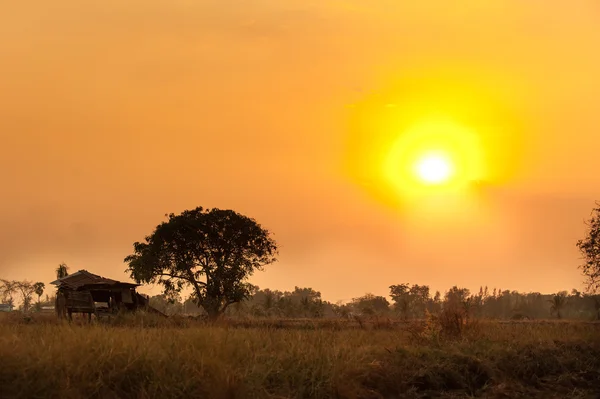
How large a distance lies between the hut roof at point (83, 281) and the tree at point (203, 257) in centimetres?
719

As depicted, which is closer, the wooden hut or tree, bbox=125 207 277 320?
the wooden hut

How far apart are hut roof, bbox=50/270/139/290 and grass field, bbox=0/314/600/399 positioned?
23.4 meters

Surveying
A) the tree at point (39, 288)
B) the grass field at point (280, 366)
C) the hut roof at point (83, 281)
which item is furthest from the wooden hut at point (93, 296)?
the tree at point (39, 288)

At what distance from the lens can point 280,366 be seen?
41.1ft

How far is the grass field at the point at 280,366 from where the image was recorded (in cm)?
1088

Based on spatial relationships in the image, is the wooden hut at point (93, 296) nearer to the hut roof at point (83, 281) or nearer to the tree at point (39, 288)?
the hut roof at point (83, 281)

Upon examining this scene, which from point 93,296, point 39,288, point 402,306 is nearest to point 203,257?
point 93,296

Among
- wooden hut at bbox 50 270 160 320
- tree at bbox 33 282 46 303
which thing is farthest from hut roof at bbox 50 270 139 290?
tree at bbox 33 282 46 303

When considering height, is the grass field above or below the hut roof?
below

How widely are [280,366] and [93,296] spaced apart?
101 feet

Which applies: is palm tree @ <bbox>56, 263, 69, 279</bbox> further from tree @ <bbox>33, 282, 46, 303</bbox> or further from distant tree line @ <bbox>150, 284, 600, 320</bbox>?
tree @ <bbox>33, 282, 46, 303</bbox>

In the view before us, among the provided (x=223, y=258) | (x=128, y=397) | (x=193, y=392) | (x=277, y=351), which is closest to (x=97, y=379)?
(x=128, y=397)

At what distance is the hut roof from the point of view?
3767 centimetres

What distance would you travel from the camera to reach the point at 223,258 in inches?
1955
